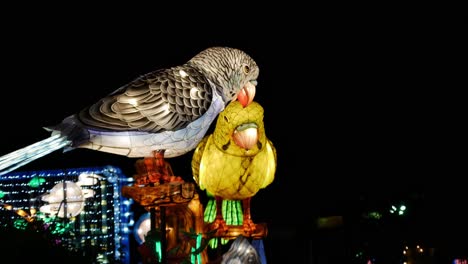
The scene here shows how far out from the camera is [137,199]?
5.59 m

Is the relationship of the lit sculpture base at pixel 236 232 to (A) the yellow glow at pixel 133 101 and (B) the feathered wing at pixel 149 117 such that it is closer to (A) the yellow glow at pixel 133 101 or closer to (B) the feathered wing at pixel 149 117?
(B) the feathered wing at pixel 149 117

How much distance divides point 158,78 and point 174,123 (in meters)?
0.39

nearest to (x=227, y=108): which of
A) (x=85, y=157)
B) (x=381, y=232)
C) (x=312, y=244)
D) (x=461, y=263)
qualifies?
(x=85, y=157)

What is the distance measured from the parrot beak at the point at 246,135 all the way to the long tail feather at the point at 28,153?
1589 millimetres

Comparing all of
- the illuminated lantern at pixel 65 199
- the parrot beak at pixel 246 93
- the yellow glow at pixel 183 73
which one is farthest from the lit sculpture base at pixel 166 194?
the illuminated lantern at pixel 65 199

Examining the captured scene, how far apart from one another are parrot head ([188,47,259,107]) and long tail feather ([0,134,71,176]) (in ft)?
4.32

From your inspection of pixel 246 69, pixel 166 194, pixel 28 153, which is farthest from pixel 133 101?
pixel 246 69

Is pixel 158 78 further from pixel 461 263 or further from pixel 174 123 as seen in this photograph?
pixel 461 263

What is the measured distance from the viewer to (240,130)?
654 cm

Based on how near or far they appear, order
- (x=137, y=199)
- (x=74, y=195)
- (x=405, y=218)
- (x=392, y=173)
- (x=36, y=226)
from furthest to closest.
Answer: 1. (x=405, y=218)
2. (x=392, y=173)
3. (x=74, y=195)
4. (x=137, y=199)
5. (x=36, y=226)

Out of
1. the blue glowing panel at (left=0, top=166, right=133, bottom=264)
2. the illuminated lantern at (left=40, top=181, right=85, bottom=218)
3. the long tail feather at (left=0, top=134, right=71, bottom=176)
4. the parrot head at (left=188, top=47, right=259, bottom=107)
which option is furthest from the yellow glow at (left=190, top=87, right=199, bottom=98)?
the illuminated lantern at (left=40, top=181, right=85, bottom=218)

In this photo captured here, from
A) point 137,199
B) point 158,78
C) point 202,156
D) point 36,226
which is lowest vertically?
point 36,226

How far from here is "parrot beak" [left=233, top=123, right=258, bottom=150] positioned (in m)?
6.52

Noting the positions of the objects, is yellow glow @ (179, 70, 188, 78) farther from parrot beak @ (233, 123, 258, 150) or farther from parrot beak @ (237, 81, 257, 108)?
parrot beak @ (233, 123, 258, 150)
